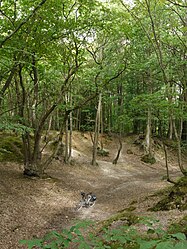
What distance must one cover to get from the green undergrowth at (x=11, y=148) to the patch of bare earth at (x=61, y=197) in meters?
0.84

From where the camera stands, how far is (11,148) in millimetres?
15523

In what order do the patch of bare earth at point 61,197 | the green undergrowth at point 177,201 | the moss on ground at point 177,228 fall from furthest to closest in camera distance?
the patch of bare earth at point 61,197 → the green undergrowth at point 177,201 → the moss on ground at point 177,228

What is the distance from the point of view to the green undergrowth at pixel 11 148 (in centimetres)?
1389

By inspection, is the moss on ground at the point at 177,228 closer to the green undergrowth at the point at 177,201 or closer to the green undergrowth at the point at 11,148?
the green undergrowth at the point at 177,201

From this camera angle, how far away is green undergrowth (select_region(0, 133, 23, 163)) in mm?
13891

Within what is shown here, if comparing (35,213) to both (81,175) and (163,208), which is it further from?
(81,175)

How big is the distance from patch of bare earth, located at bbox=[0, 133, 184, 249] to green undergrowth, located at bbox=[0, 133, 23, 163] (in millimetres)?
839

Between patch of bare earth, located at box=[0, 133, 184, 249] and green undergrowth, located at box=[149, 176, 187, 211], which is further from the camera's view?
patch of bare earth, located at box=[0, 133, 184, 249]

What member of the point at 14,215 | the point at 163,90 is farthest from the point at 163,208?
the point at 14,215

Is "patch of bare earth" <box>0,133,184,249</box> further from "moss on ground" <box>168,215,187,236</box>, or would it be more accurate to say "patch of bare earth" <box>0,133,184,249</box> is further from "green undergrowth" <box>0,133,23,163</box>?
"moss on ground" <box>168,215,187,236</box>

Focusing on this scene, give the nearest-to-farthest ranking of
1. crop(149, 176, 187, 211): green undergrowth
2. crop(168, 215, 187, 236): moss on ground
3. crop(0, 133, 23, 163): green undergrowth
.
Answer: crop(168, 215, 187, 236): moss on ground → crop(149, 176, 187, 211): green undergrowth → crop(0, 133, 23, 163): green undergrowth

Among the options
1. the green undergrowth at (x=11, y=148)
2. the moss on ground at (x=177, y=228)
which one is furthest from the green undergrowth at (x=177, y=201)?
the green undergrowth at (x=11, y=148)

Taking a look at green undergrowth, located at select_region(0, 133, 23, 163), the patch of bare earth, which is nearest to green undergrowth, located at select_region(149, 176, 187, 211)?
the patch of bare earth

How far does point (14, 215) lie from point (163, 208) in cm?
469
